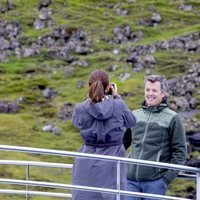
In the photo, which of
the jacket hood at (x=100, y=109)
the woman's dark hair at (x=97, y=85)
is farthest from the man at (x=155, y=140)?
the woman's dark hair at (x=97, y=85)

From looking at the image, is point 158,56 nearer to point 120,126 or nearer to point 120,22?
point 120,22

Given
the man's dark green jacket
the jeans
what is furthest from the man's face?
the jeans

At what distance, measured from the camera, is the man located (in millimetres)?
14797

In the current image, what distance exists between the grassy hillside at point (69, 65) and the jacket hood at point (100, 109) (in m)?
17.6

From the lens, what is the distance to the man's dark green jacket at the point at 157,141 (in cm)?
1479

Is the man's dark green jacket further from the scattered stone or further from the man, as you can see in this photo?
the scattered stone

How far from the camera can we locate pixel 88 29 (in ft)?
197

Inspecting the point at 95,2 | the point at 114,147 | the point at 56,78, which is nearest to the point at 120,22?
the point at 95,2

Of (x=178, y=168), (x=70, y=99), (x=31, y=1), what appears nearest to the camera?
(x=178, y=168)

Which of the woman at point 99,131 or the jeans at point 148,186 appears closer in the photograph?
the woman at point 99,131

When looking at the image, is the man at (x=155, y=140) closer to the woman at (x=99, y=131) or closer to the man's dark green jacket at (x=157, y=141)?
the man's dark green jacket at (x=157, y=141)

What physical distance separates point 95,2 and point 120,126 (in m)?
54.0

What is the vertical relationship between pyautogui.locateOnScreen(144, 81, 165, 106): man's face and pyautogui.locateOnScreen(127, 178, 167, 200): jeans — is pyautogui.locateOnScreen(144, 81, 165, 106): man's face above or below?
above

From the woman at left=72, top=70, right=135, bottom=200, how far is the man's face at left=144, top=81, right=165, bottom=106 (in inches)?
23.5
